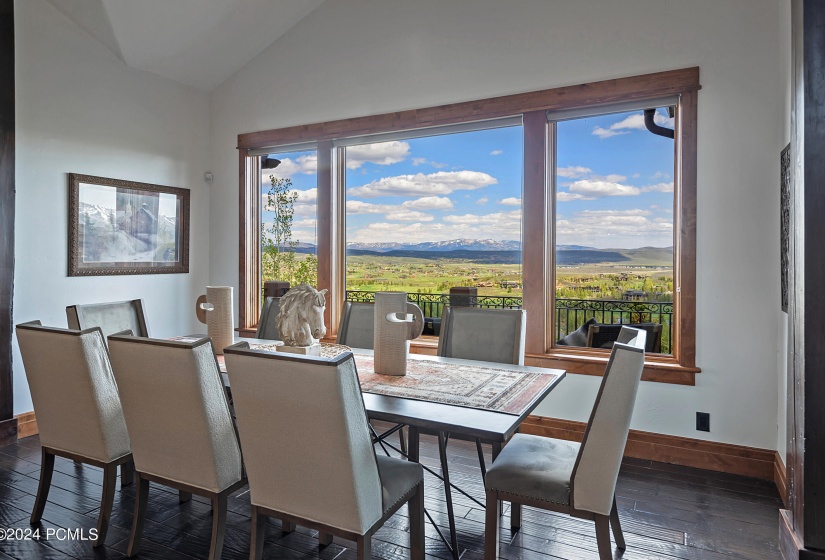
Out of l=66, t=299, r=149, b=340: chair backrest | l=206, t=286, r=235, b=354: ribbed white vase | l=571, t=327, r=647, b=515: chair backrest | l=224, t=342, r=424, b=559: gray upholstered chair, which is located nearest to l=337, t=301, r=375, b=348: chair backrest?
l=206, t=286, r=235, b=354: ribbed white vase

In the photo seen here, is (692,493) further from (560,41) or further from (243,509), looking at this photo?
(560,41)

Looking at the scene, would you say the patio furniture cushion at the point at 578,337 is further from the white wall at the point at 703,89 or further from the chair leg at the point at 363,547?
the chair leg at the point at 363,547

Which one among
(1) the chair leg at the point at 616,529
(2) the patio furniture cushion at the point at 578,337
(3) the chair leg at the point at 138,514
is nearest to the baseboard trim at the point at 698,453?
(2) the patio furniture cushion at the point at 578,337

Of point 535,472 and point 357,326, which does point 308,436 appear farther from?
point 357,326

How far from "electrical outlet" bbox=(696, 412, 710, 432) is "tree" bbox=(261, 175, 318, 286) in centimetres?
339

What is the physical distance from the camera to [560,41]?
362cm

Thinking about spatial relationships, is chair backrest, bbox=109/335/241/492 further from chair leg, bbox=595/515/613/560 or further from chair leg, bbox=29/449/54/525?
chair leg, bbox=595/515/613/560

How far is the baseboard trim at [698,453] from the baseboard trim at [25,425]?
387cm

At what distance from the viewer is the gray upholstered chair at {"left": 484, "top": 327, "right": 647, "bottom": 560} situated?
176cm

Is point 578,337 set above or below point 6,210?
below

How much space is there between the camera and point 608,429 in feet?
5.82

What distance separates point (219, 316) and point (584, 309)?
2449mm

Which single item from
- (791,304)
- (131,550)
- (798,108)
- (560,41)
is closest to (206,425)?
(131,550)

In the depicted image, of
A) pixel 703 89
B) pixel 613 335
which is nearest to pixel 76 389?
pixel 613 335
